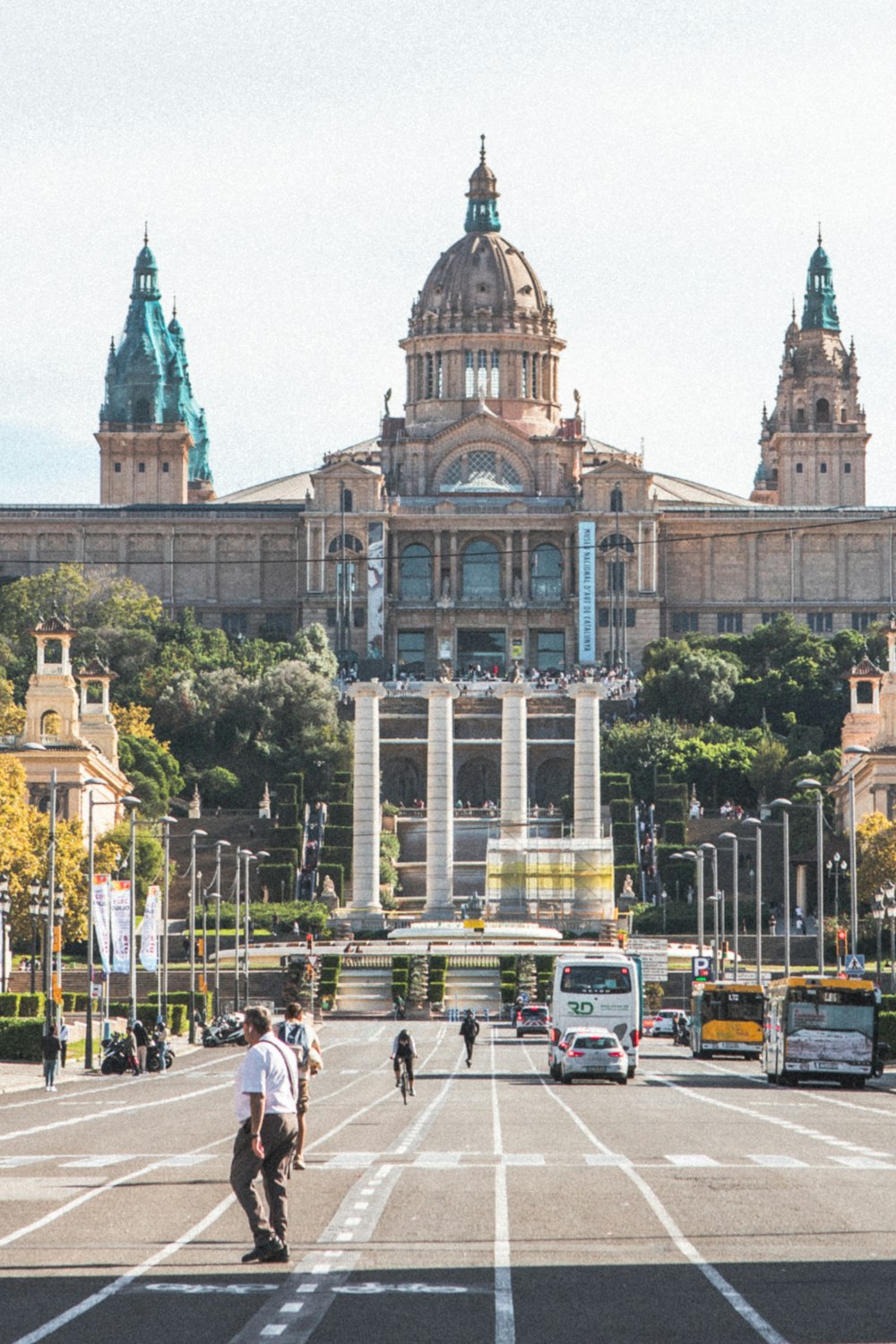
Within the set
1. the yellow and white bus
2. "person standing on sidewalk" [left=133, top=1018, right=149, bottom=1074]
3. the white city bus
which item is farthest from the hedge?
the yellow and white bus

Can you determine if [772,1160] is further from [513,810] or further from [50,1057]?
[513,810]

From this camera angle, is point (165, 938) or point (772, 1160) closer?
point (772, 1160)

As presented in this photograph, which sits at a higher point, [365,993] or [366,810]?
[366,810]

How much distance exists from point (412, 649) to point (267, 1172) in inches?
6063

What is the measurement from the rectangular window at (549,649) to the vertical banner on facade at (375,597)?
10627mm

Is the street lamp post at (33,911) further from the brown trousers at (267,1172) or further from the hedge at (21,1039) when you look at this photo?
the brown trousers at (267,1172)

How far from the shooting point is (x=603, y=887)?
12038 cm

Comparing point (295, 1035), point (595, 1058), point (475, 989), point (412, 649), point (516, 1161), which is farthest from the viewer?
point (412, 649)

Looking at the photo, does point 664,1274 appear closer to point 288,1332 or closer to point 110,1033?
point 288,1332

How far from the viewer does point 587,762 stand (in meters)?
129

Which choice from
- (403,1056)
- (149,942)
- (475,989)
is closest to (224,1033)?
(149,942)

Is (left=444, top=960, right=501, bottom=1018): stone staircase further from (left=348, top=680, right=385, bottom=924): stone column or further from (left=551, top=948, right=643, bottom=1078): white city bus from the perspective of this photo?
(left=551, top=948, right=643, bottom=1078): white city bus

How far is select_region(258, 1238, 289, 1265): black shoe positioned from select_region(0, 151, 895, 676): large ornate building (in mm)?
145616

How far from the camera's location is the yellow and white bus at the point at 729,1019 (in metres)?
68.2
